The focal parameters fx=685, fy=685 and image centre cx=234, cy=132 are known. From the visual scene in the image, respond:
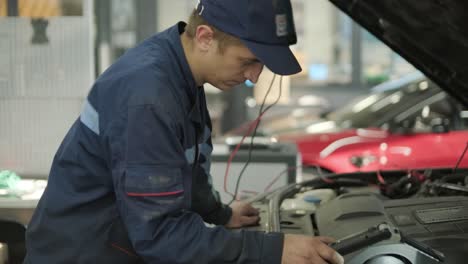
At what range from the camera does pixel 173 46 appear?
1829 millimetres

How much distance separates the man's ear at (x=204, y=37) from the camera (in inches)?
69.2

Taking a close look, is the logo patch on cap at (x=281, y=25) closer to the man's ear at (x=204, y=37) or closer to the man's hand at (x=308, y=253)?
the man's ear at (x=204, y=37)

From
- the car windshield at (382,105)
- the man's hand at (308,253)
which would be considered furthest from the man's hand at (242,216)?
the car windshield at (382,105)

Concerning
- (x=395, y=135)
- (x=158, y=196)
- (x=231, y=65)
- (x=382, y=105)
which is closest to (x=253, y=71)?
(x=231, y=65)

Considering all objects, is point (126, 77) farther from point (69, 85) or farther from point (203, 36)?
point (69, 85)

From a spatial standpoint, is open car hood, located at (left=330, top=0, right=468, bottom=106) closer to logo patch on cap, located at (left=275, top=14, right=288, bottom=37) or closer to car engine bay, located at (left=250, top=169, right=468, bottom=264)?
car engine bay, located at (left=250, top=169, right=468, bottom=264)

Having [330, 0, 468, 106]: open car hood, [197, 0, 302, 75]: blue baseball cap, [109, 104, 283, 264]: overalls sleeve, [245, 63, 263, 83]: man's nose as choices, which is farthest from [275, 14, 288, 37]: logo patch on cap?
[330, 0, 468, 106]: open car hood

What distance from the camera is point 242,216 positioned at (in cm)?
237

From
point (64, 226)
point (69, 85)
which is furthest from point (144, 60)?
point (69, 85)

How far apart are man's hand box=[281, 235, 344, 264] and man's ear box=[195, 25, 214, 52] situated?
0.55m

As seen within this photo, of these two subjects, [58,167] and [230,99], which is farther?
[230,99]

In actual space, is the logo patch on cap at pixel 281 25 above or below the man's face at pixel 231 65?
above

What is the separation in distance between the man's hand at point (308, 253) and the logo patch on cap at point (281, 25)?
53cm

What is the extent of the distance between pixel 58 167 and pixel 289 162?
1.79 meters
